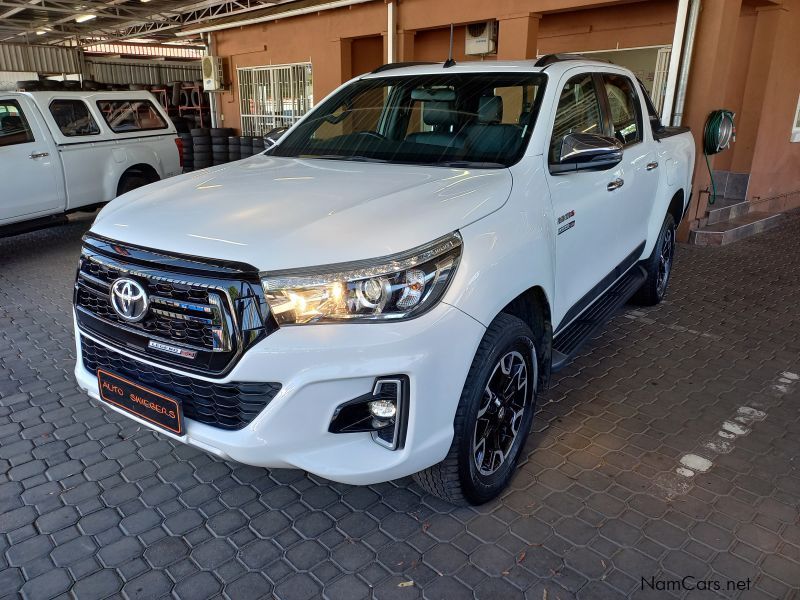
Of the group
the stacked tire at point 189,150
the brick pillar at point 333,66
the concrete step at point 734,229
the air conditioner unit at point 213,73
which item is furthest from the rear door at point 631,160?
the air conditioner unit at point 213,73

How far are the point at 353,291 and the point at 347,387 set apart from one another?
1.07 feet

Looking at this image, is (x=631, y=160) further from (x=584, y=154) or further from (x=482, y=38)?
(x=482, y=38)

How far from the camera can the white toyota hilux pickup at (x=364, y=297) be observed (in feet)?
6.59

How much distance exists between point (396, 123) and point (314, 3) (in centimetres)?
954

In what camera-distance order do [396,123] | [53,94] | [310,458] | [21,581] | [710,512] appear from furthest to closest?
[53,94], [396,123], [710,512], [21,581], [310,458]

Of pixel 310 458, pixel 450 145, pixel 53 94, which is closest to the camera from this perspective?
pixel 310 458

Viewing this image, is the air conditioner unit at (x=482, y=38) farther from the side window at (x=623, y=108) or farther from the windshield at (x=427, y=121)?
the windshield at (x=427, y=121)

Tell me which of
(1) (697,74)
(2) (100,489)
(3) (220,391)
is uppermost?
(1) (697,74)

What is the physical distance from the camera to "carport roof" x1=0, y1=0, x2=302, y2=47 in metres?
13.7

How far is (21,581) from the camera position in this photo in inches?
88.5

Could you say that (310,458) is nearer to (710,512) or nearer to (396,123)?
(710,512)

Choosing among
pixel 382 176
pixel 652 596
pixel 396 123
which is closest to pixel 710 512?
pixel 652 596

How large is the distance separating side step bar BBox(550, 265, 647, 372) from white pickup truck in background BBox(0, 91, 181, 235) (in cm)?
625

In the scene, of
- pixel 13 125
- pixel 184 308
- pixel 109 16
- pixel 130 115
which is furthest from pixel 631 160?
pixel 109 16
